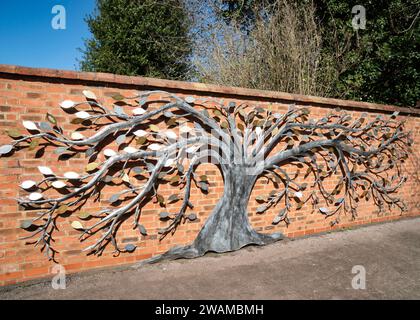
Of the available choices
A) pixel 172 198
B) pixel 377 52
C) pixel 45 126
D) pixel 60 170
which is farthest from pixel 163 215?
pixel 377 52

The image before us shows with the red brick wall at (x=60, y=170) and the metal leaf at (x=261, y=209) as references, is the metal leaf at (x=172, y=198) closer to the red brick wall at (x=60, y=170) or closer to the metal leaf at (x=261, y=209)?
the red brick wall at (x=60, y=170)

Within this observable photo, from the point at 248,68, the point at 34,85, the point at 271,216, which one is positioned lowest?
the point at 271,216

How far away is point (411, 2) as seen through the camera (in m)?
9.16

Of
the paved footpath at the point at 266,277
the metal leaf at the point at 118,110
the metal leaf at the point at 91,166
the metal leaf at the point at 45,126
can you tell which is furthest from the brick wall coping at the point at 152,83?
the paved footpath at the point at 266,277

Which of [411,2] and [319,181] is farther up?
[411,2]

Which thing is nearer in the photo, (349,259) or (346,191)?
(349,259)

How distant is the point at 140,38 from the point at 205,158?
829 centimetres

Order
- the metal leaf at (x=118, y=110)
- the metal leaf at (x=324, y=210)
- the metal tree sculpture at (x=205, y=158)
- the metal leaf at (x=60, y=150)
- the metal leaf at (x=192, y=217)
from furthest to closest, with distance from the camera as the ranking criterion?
the metal leaf at (x=324, y=210)
the metal leaf at (x=192, y=217)
the metal leaf at (x=118, y=110)
the metal tree sculpture at (x=205, y=158)
the metal leaf at (x=60, y=150)

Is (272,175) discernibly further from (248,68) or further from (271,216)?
(248,68)

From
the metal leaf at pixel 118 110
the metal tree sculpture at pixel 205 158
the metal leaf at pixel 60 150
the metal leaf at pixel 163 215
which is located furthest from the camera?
the metal leaf at pixel 163 215

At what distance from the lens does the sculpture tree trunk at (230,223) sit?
174 inches

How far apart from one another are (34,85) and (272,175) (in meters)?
3.57

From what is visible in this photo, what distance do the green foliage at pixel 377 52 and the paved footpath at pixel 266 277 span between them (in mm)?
5812
